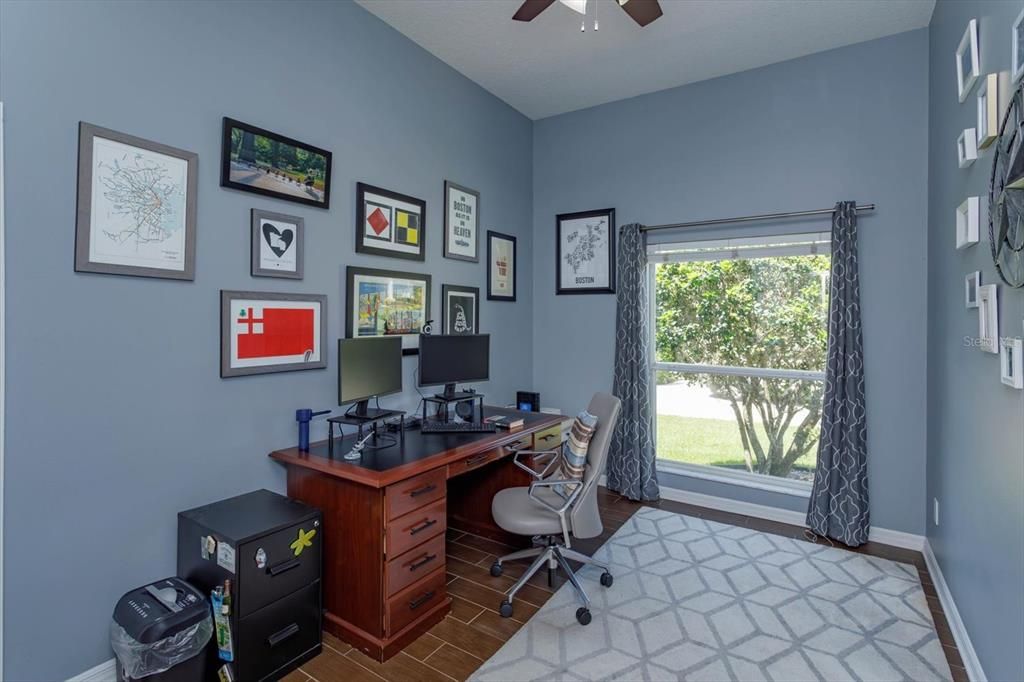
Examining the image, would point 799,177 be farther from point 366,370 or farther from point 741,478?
point 366,370

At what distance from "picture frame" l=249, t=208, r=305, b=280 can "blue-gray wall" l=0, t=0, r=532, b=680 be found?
2.0 inches

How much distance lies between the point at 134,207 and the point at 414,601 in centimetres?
194

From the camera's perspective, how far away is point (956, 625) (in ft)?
7.23

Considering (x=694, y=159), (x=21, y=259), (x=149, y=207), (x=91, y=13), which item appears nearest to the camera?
(x=21, y=259)

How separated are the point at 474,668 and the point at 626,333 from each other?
2.54 meters

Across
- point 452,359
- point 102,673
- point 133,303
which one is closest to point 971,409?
point 452,359

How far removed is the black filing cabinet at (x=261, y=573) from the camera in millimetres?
1841

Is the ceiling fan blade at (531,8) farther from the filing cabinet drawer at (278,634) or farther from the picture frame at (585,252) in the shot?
the filing cabinet drawer at (278,634)

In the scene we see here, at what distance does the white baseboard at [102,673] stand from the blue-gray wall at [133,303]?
29mm

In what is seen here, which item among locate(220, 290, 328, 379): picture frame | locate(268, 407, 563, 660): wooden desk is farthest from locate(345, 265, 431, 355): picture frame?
locate(268, 407, 563, 660): wooden desk

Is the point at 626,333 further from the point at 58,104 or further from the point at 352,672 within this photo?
the point at 58,104

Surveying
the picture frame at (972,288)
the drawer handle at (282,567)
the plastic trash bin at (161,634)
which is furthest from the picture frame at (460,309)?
the picture frame at (972,288)

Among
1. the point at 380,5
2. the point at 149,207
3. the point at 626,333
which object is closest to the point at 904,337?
the point at 626,333

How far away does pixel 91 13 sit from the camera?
1.81 meters
